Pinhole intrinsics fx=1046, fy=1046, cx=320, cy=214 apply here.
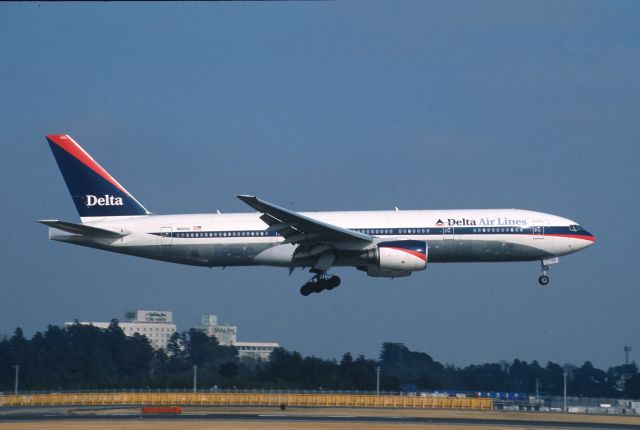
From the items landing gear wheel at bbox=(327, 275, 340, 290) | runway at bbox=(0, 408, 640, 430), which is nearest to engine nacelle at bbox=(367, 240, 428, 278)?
landing gear wheel at bbox=(327, 275, 340, 290)

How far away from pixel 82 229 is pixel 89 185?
5.16m

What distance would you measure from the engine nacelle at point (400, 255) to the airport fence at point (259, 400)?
34.2 ft

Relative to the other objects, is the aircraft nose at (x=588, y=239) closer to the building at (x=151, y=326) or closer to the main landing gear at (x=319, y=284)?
the main landing gear at (x=319, y=284)

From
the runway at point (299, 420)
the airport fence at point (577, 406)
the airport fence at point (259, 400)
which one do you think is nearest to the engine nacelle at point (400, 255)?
the runway at point (299, 420)

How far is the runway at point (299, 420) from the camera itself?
41.5 metres

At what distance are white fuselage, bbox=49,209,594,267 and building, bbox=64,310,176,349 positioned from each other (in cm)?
8889

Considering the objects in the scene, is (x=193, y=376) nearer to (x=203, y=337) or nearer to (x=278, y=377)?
(x=278, y=377)

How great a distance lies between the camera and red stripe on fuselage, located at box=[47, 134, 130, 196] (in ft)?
197

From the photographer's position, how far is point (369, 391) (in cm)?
7431

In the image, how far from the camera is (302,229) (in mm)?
52594

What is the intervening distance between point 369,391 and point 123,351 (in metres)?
32.7

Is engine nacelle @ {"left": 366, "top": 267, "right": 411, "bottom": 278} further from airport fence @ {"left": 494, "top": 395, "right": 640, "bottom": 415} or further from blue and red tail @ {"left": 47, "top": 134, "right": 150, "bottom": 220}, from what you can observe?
blue and red tail @ {"left": 47, "top": 134, "right": 150, "bottom": 220}

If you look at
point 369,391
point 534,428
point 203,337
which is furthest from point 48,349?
point 534,428

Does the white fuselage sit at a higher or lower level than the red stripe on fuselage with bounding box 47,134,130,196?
lower
